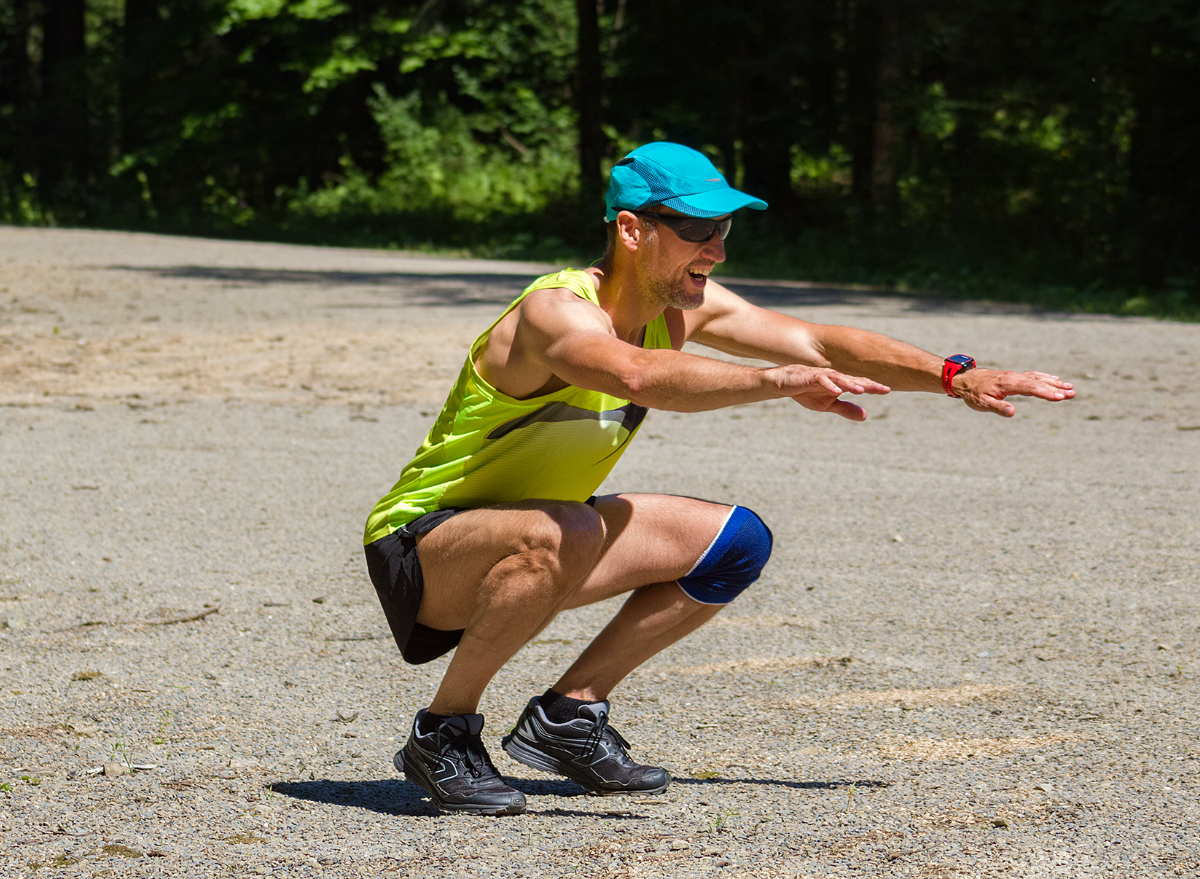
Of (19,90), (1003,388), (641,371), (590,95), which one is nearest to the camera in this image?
(641,371)

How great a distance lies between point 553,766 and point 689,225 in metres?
1.34

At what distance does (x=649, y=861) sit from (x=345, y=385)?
754 cm

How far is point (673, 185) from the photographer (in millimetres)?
3152

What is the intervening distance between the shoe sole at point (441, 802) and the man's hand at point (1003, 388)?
1.37 m

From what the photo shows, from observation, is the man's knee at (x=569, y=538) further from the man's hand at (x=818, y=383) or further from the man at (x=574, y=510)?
the man's hand at (x=818, y=383)

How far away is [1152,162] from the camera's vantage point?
18844 millimetres

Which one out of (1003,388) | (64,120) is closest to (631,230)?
(1003,388)

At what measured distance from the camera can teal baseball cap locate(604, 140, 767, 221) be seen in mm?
3145

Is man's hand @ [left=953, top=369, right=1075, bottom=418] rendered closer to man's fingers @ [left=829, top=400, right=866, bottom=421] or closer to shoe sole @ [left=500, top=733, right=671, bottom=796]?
man's fingers @ [left=829, top=400, right=866, bottom=421]

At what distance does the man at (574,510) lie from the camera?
10.2 ft

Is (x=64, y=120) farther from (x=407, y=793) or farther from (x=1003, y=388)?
(x=1003, y=388)

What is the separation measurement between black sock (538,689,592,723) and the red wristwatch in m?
1.16

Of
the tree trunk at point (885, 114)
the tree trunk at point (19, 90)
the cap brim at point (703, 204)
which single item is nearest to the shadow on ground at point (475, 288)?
the tree trunk at point (885, 114)

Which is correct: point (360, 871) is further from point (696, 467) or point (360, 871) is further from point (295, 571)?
point (696, 467)
